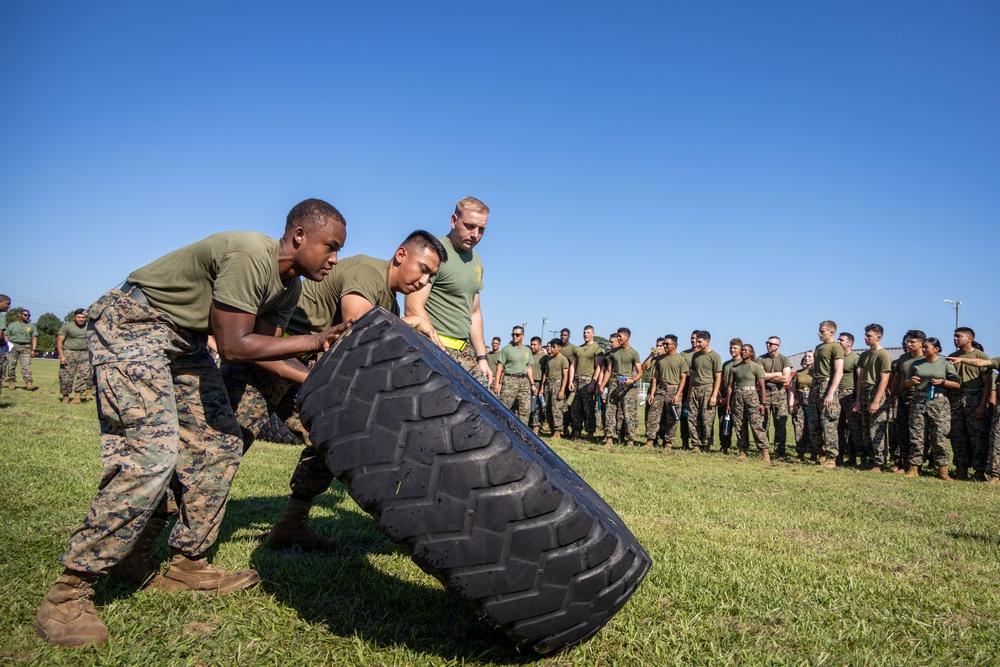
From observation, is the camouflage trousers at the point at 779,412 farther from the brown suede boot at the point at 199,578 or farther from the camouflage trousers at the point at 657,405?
the brown suede boot at the point at 199,578

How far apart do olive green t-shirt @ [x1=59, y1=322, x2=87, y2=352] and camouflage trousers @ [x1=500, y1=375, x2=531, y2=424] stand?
1020 cm

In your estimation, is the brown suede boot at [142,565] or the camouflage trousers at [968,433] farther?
the camouflage trousers at [968,433]

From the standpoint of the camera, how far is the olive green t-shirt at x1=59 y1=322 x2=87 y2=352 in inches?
618

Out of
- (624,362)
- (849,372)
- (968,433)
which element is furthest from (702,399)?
(968,433)

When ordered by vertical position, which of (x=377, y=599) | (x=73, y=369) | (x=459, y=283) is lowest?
(x=377, y=599)

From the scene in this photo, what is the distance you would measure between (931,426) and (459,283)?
9780mm

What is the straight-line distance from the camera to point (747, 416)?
1348 cm

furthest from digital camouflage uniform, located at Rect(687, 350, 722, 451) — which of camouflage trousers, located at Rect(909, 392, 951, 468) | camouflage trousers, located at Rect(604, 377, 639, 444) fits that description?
camouflage trousers, located at Rect(909, 392, 951, 468)

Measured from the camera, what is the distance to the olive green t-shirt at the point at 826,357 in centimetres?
1255

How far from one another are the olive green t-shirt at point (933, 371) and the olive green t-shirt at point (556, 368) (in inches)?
296

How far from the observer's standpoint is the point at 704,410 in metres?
14.0

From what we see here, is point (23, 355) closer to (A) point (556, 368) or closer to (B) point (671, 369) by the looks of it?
(A) point (556, 368)

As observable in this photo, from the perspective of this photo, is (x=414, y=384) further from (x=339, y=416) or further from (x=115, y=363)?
(x=115, y=363)

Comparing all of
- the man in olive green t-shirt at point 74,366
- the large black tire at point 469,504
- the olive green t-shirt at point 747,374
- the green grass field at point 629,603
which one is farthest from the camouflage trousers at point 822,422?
the man in olive green t-shirt at point 74,366
